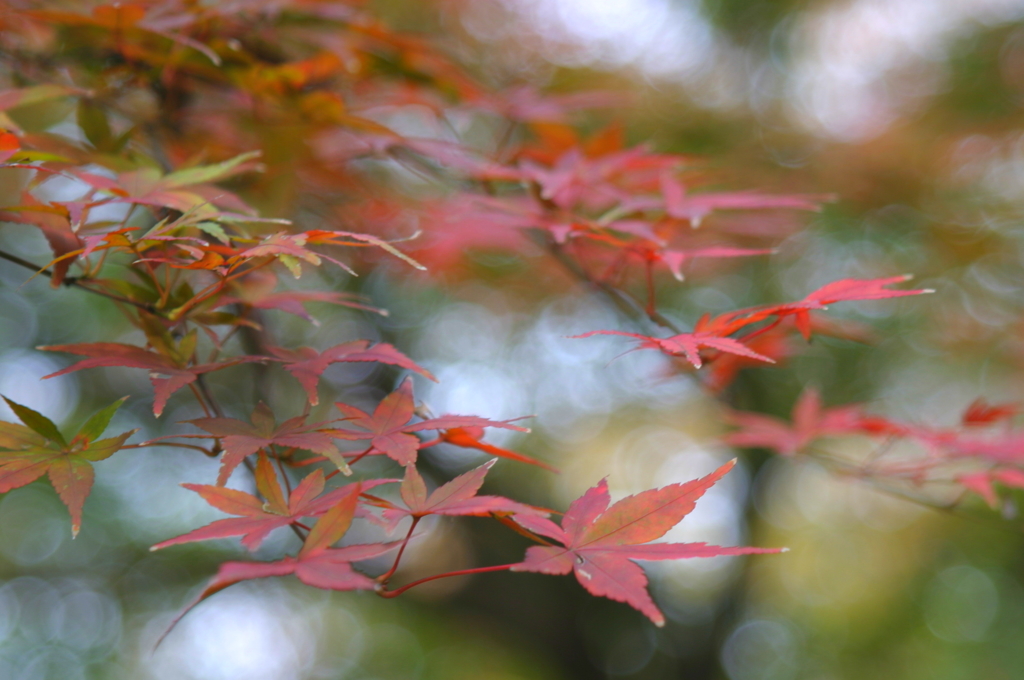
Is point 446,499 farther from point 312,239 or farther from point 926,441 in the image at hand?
point 926,441

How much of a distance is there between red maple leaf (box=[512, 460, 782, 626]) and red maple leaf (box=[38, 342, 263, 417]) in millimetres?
243

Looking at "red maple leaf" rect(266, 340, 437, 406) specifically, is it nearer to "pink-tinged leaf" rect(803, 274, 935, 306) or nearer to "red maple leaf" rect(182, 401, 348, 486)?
"red maple leaf" rect(182, 401, 348, 486)

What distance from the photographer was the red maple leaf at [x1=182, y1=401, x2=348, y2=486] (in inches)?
15.9

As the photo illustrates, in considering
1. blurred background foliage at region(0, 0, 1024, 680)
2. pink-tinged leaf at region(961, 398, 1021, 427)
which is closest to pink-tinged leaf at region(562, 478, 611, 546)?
pink-tinged leaf at region(961, 398, 1021, 427)

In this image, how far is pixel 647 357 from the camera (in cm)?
214

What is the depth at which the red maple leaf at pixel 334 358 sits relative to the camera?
471 mm

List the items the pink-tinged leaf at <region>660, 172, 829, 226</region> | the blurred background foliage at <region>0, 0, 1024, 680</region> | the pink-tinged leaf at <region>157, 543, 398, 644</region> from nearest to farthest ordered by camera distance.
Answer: the pink-tinged leaf at <region>157, 543, 398, 644</region>, the pink-tinged leaf at <region>660, 172, 829, 226</region>, the blurred background foliage at <region>0, 0, 1024, 680</region>

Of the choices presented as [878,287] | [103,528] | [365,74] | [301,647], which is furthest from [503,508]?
[301,647]

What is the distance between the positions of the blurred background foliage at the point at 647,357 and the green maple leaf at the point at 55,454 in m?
1.03

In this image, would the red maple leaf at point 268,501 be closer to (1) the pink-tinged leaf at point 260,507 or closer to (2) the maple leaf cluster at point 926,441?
(1) the pink-tinged leaf at point 260,507

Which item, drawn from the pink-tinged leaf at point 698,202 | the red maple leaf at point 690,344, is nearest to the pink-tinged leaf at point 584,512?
the red maple leaf at point 690,344

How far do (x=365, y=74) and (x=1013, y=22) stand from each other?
2.35 metres

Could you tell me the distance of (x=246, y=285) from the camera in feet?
1.94

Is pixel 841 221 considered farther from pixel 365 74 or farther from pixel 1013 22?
pixel 365 74
